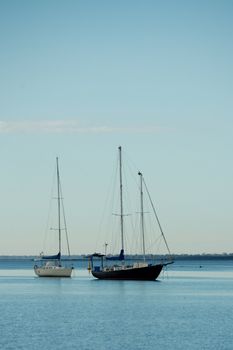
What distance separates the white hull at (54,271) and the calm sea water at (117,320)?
168 feet

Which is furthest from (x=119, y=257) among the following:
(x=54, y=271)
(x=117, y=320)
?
(x=117, y=320)

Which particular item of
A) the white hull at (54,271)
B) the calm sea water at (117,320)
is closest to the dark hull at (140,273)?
the calm sea water at (117,320)

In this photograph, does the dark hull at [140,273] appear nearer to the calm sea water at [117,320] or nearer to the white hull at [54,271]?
the calm sea water at [117,320]

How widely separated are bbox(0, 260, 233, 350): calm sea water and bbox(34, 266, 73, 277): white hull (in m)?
51.2

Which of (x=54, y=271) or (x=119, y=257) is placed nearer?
(x=119, y=257)

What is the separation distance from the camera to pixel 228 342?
222 ft

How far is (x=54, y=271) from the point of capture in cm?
18188

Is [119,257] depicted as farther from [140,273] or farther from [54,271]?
[54,271]

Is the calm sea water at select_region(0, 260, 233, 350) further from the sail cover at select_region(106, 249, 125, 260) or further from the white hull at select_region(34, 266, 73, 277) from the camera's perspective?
the white hull at select_region(34, 266, 73, 277)

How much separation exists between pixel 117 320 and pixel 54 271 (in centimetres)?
10007

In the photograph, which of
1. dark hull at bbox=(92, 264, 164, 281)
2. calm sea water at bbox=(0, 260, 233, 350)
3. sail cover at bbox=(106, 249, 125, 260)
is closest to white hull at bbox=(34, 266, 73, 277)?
sail cover at bbox=(106, 249, 125, 260)

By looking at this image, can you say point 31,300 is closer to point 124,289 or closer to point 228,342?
point 124,289

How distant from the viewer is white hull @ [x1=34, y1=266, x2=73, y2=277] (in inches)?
7092

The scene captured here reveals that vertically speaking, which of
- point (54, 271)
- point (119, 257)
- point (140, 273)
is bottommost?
point (140, 273)
